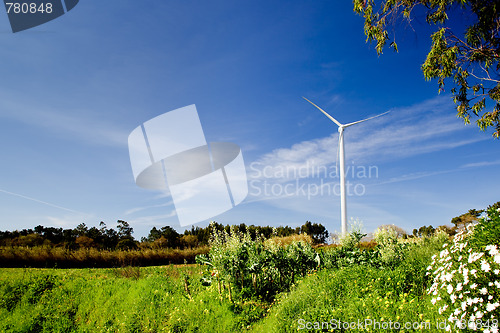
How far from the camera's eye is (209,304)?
655 centimetres

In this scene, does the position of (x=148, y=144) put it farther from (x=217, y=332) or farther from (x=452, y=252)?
Result: (x=452, y=252)

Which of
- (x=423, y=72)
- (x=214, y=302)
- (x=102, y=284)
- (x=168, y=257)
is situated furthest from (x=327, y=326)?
(x=168, y=257)

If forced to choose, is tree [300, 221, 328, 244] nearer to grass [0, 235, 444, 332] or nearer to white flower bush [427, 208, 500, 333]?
grass [0, 235, 444, 332]

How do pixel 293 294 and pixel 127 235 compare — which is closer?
pixel 293 294

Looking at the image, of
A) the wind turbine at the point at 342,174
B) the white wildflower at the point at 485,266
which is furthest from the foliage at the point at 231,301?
the wind turbine at the point at 342,174

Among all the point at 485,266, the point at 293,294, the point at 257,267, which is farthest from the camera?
the point at 257,267

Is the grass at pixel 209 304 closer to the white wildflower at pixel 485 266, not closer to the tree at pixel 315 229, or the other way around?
the white wildflower at pixel 485 266

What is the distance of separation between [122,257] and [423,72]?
17027mm

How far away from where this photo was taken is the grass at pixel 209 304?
15.2 ft

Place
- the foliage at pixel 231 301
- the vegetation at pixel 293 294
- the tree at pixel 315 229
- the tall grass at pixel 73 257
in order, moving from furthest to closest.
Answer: the tree at pixel 315 229, the tall grass at pixel 73 257, the foliage at pixel 231 301, the vegetation at pixel 293 294

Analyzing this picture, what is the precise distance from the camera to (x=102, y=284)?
9.53 m

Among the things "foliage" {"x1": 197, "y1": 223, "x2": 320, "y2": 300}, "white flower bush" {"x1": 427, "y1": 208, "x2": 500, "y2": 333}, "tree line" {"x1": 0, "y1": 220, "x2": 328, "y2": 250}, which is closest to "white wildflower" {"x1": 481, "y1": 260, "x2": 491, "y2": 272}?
"white flower bush" {"x1": 427, "y1": 208, "x2": 500, "y2": 333}

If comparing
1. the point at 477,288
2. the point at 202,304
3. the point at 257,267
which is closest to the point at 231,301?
the point at 202,304

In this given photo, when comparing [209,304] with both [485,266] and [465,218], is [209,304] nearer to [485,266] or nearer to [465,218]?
[485,266]
